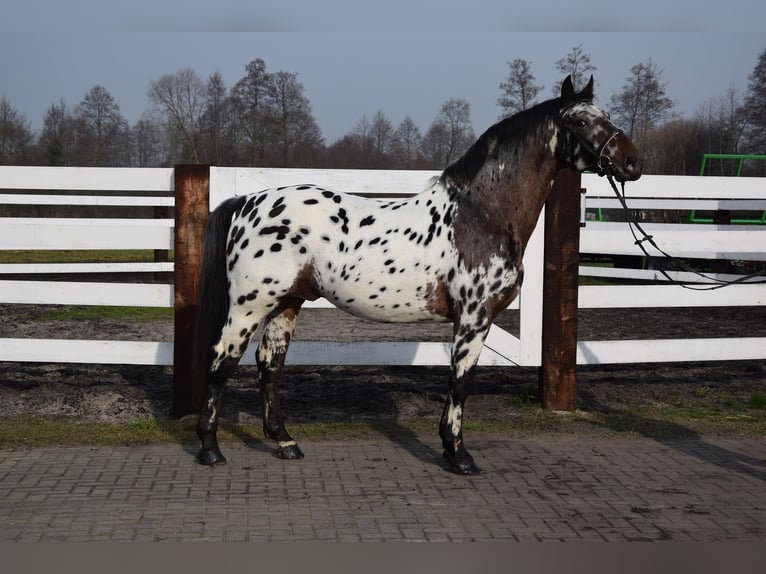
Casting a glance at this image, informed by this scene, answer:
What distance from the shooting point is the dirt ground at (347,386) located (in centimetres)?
655

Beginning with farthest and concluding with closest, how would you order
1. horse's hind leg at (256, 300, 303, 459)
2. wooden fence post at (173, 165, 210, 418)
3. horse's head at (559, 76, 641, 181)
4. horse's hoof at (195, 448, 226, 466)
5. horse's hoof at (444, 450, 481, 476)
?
1. wooden fence post at (173, 165, 210, 418)
2. horse's hind leg at (256, 300, 303, 459)
3. horse's hoof at (195, 448, 226, 466)
4. horse's hoof at (444, 450, 481, 476)
5. horse's head at (559, 76, 641, 181)

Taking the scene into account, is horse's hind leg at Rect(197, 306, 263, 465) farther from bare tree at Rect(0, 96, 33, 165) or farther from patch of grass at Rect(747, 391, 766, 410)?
bare tree at Rect(0, 96, 33, 165)

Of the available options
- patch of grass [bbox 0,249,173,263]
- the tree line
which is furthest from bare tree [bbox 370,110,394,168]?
patch of grass [bbox 0,249,173,263]

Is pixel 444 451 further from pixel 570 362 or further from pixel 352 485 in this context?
pixel 570 362

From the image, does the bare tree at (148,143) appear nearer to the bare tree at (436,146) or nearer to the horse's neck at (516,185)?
the bare tree at (436,146)

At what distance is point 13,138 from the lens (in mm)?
38469

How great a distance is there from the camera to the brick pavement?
3.98 m

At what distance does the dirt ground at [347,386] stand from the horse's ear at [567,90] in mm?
2571

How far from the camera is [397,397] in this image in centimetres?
698

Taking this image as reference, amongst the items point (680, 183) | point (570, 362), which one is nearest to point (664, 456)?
point (570, 362)

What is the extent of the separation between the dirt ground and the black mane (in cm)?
212

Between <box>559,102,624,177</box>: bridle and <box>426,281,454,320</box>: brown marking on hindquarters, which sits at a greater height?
<box>559,102,624,177</box>: bridle

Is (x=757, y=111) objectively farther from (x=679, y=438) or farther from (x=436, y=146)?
(x=679, y=438)

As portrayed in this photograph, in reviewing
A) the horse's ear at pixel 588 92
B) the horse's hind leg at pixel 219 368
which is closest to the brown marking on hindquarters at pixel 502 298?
the horse's ear at pixel 588 92
